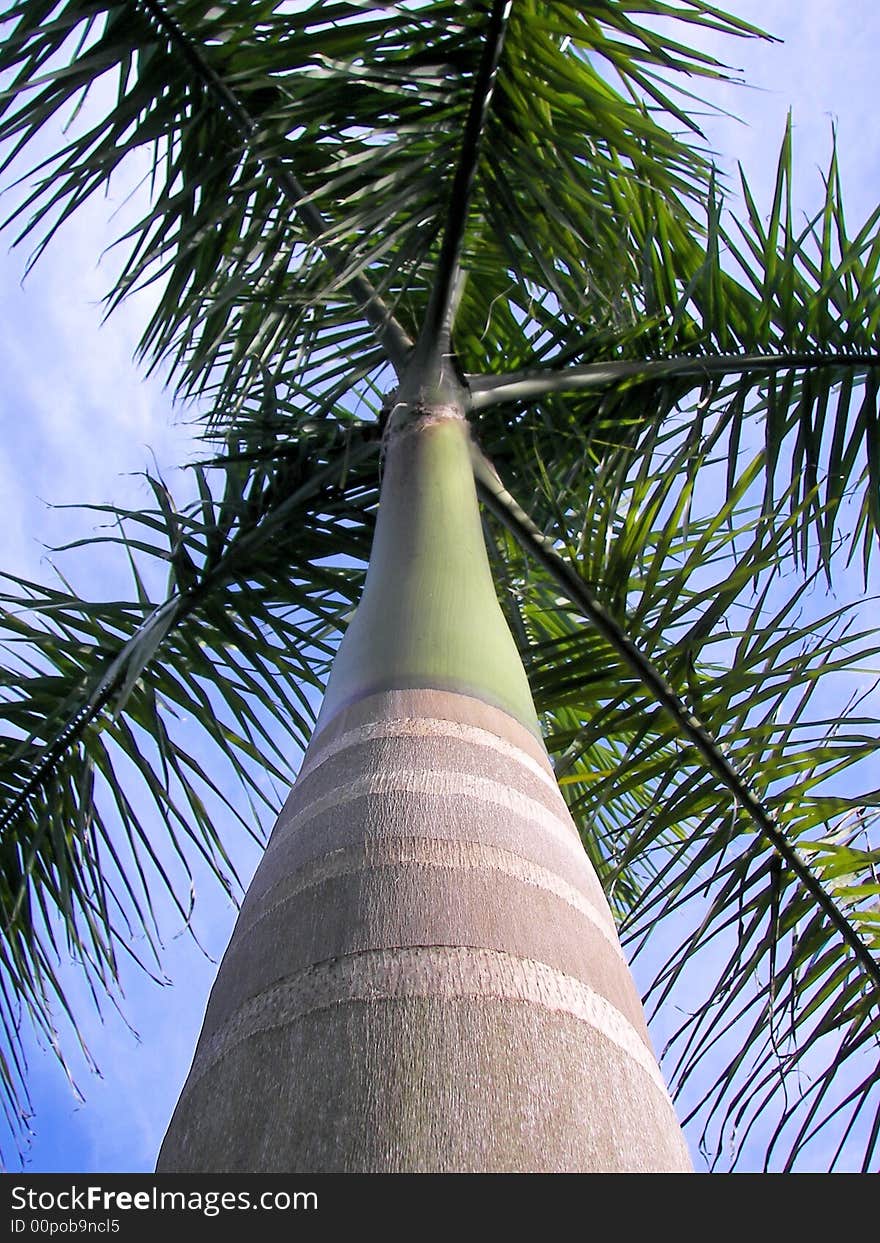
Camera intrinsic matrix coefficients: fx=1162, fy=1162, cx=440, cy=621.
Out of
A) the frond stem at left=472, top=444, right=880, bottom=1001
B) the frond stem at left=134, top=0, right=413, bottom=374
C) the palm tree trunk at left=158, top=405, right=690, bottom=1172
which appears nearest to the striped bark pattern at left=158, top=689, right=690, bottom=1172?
the palm tree trunk at left=158, top=405, right=690, bottom=1172

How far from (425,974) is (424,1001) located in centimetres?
3

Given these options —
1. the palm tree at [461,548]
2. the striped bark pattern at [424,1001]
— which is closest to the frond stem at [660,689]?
the palm tree at [461,548]

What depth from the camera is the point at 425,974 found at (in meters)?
1.02

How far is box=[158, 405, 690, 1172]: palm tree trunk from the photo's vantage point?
35.4 inches

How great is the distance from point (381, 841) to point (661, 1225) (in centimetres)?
48

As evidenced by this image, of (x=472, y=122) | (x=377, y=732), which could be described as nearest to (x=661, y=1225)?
(x=377, y=732)

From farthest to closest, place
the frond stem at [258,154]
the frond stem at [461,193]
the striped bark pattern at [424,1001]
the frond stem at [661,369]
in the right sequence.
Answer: the frond stem at [661,369]
the frond stem at [258,154]
the frond stem at [461,193]
the striped bark pattern at [424,1001]

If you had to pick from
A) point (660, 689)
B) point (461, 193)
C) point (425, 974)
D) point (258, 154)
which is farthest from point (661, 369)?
point (425, 974)

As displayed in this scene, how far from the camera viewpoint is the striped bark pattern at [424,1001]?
35.1 inches

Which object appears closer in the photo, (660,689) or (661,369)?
(660,689)

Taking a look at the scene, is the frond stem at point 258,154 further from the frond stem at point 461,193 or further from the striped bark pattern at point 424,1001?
the striped bark pattern at point 424,1001

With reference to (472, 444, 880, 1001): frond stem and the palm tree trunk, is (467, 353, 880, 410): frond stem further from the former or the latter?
the palm tree trunk

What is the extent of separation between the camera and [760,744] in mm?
2580

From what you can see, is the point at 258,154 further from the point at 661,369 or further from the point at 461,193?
the point at 661,369
